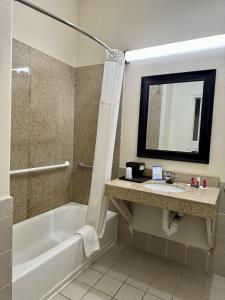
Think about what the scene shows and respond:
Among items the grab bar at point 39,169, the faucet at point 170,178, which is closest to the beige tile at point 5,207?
the grab bar at point 39,169

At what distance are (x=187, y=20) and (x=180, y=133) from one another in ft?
3.35

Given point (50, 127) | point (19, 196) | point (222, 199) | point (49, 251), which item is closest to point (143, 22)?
A: point (50, 127)

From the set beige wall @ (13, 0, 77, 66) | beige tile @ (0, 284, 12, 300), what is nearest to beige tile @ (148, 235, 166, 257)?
beige tile @ (0, 284, 12, 300)

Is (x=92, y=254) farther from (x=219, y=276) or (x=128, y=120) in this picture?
(x=128, y=120)

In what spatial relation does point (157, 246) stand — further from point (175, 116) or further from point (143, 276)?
point (175, 116)

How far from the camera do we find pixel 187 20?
6.37 ft

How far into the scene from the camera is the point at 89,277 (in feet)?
6.21

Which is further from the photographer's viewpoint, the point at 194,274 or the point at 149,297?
the point at 194,274

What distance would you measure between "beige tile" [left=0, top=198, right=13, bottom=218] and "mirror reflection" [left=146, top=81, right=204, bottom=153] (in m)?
1.41

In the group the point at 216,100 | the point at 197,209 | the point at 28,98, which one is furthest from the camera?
the point at 28,98

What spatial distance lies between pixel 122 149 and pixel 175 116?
66cm

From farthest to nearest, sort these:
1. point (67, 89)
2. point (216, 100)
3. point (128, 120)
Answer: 1. point (67, 89)
2. point (128, 120)
3. point (216, 100)

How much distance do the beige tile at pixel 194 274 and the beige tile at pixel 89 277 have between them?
799 millimetres

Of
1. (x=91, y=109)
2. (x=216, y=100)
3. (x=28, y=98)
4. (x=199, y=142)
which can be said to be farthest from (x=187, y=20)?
(x=28, y=98)
